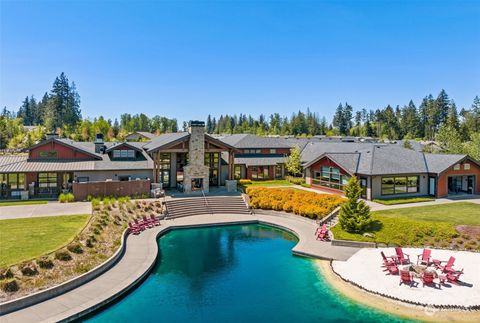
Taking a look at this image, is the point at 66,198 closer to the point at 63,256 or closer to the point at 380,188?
the point at 63,256

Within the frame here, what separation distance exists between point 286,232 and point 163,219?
9791mm

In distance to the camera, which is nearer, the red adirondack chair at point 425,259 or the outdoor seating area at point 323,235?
the red adirondack chair at point 425,259

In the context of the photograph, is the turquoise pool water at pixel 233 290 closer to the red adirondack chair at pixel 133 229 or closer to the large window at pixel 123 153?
the red adirondack chair at pixel 133 229

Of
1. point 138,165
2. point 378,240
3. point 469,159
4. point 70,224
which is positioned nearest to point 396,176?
point 469,159

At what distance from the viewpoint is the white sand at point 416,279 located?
47.9ft

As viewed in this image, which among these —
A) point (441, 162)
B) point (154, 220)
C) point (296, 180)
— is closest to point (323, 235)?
point (154, 220)

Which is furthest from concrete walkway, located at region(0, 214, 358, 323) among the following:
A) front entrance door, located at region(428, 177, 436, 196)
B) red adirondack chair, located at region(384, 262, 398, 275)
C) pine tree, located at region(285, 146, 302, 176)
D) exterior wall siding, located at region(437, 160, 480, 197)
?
pine tree, located at region(285, 146, 302, 176)

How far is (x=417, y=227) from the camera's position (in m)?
22.9

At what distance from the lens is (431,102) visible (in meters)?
113

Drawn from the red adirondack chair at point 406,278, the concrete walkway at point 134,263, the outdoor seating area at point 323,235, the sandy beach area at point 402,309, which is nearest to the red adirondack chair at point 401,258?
the red adirondack chair at point 406,278

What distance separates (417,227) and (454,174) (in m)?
15.5

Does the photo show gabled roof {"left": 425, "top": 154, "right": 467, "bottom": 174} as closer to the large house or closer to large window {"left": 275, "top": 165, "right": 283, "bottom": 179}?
the large house

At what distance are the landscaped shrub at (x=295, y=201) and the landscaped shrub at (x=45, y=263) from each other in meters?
17.8

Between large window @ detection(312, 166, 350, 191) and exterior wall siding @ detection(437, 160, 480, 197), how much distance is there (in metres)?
8.82
